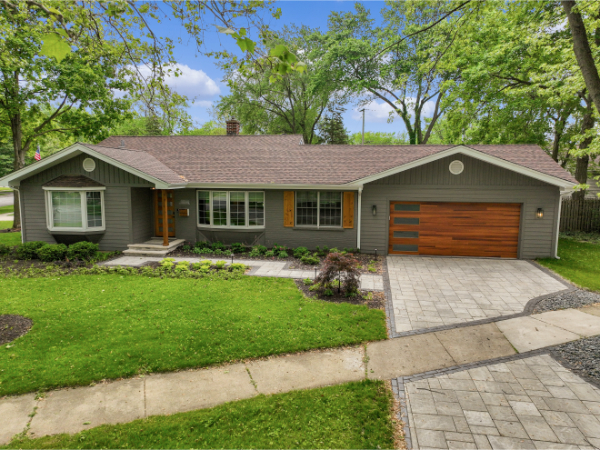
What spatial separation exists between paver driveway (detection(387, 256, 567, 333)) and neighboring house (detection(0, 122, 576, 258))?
3.84ft

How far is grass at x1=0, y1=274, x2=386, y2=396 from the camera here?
16.6ft

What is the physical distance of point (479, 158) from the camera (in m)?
11.5

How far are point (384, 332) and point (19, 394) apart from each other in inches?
207

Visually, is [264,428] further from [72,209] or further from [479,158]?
[72,209]

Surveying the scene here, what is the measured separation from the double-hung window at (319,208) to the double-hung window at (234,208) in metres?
1.42

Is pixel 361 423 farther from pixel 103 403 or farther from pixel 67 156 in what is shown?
pixel 67 156

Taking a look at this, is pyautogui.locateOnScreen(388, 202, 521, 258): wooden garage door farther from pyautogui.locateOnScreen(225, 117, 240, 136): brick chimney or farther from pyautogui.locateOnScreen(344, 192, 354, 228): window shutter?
pyautogui.locateOnScreen(225, 117, 240, 136): brick chimney

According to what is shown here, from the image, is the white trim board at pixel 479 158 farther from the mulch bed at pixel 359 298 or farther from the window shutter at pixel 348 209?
the mulch bed at pixel 359 298

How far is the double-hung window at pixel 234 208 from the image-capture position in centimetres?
1338

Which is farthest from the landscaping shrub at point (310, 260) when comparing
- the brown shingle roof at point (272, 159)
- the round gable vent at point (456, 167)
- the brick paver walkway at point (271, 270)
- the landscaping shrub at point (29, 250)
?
the landscaping shrub at point (29, 250)

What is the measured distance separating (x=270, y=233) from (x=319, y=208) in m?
2.03

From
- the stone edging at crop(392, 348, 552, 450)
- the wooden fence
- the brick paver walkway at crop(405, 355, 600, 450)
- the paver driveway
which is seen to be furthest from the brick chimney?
the brick paver walkway at crop(405, 355, 600, 450)

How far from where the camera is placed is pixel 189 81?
570cm

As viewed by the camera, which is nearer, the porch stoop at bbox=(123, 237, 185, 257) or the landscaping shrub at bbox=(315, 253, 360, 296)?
the landscaping shrub at bbox=(315, 253, 360, 296)
